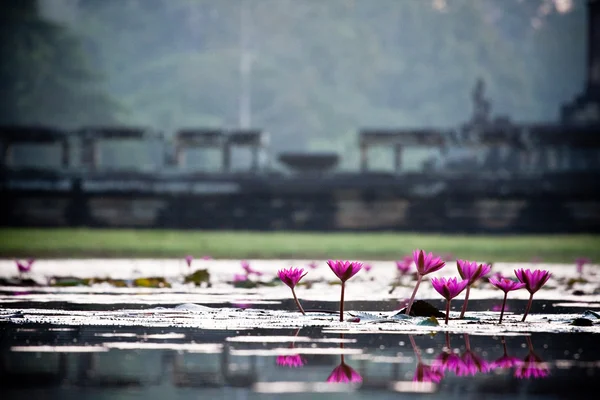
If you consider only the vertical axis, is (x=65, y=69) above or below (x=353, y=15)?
below

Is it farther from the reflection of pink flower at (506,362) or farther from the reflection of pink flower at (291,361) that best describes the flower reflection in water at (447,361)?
the reflection of pink flower at (291,361)

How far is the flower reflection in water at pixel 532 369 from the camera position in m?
4.60

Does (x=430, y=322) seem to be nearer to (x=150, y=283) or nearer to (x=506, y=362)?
(x=506, y=362)

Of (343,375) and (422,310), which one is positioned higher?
(422,310)

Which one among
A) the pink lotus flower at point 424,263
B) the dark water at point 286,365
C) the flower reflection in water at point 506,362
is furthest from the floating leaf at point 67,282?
the flower reflection in water at point 506,362

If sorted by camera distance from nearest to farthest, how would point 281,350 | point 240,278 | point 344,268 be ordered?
point 281,350
point 344,268
point 240,278

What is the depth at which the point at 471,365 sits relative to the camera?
191 inches

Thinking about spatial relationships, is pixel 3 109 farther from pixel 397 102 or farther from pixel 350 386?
pixel 350 386

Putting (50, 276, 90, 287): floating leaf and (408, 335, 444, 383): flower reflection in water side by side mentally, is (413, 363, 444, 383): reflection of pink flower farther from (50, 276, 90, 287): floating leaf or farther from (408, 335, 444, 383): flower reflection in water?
(50, 276, 90, 287): floating leaf

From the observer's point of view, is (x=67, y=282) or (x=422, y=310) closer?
(x=422, y=310)

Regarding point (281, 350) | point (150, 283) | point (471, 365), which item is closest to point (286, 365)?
point (281, 350)

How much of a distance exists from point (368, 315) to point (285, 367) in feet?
6.87

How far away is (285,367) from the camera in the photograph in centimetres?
480

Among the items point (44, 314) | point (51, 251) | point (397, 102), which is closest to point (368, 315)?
point (44, 314)
